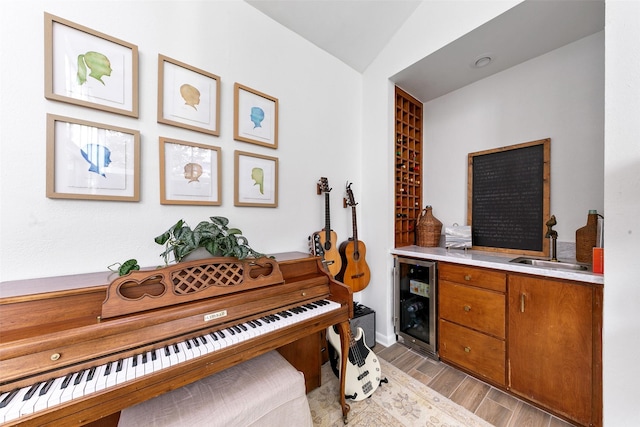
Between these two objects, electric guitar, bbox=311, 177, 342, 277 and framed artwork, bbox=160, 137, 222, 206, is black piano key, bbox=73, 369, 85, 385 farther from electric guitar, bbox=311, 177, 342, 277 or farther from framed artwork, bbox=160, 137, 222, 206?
electric guitar, bbox=311, 177, 342, 277

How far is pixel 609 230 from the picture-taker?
3.85ft

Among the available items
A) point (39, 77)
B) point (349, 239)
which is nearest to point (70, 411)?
point (39, 77)

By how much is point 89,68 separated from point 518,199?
3215 millimetres

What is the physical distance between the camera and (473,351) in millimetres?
1777

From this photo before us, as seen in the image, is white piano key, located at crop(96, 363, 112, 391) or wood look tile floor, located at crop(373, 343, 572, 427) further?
wood look tile floor, located at crop(373, 343, 572, 427)

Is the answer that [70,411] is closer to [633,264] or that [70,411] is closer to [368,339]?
[368,339]

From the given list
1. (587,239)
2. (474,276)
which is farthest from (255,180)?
(587,239)

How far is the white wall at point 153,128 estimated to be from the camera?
1.05 metres

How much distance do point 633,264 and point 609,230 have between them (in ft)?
0.59

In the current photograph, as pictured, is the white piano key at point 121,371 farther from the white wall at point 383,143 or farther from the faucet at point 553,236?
the faucet at point 553,236

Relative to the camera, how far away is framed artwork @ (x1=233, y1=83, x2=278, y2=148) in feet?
5.36

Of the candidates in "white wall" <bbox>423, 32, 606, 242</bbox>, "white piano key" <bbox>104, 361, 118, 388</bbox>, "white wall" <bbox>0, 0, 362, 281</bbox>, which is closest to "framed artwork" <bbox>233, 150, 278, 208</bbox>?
"white wall" <bbox>0, 0, 362, 281</bbox>

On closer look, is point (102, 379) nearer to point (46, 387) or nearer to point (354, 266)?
point (46, 387)

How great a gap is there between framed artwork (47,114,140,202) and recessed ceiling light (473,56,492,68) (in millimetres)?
2752
